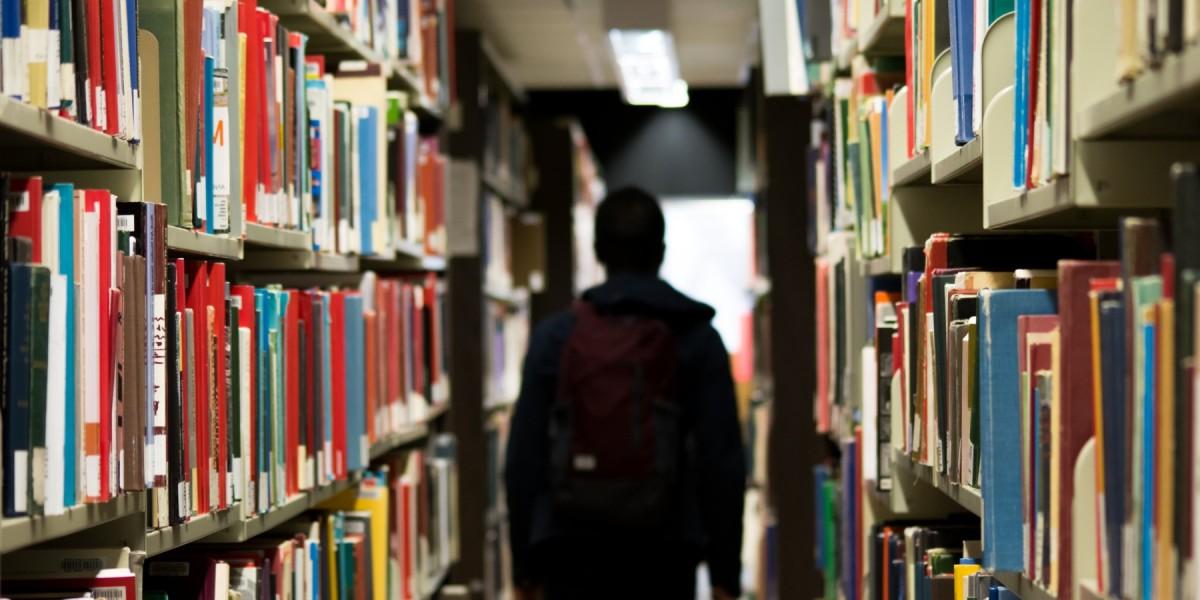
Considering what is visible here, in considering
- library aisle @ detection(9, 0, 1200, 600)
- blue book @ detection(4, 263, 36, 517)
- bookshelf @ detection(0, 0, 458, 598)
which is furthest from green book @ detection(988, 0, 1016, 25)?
blue book @ detection(4, 263, 36, 517)

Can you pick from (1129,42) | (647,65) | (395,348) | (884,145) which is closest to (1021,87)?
(1129,42)

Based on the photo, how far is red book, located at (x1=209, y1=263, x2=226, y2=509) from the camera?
186 cm

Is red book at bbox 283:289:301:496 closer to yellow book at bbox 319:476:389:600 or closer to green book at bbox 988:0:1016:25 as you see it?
yellow book at bbox 319:476:389:600

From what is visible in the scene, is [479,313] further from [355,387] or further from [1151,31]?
[1151,31]

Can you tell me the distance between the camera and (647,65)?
19.9 ft

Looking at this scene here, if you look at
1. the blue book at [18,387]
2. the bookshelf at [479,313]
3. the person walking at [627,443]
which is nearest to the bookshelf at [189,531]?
the blue book at [18,387]

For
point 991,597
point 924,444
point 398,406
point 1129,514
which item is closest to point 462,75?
point 398,406

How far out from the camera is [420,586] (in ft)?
11.0

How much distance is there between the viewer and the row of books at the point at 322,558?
1.60 metres

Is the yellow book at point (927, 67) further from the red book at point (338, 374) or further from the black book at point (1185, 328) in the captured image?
the red book at point (338, 374)

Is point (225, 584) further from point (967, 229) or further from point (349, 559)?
point (967, 229)

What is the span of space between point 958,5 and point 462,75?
10.8ft

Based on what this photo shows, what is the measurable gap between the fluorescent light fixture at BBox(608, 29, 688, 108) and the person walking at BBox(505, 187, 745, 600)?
2549mm

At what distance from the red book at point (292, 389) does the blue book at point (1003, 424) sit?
1.21 m
